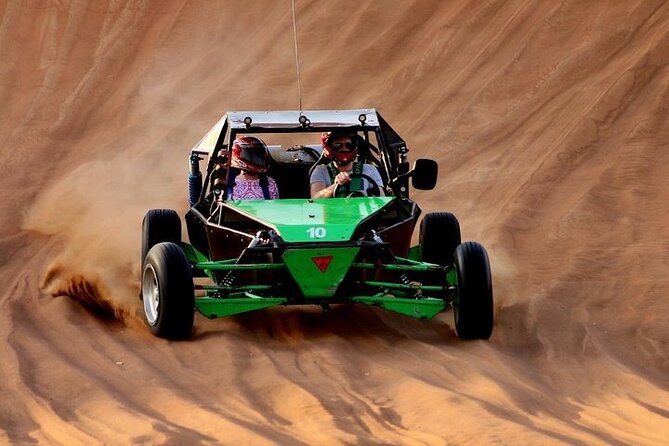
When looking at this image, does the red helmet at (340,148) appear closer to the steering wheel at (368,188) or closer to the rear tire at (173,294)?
the steering wheel at (368,188)

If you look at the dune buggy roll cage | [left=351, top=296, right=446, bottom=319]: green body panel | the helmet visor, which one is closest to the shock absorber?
the dune buggy roll cage

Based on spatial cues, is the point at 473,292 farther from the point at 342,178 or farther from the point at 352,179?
the point at 352,179

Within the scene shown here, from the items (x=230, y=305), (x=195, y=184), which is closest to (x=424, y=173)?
(x=230, y=305)

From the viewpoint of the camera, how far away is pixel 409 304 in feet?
35.5

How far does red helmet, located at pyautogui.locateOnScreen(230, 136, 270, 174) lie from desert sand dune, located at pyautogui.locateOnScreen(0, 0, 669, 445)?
1059mm

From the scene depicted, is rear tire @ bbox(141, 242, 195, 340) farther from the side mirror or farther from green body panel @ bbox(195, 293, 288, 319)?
the side mirror

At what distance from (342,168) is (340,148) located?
0.50ft

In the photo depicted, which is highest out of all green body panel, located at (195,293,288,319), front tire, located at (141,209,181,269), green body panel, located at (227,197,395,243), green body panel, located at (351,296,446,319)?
green body panel, located at (227,197,395,243)

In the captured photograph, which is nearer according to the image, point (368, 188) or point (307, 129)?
point (368, 188)

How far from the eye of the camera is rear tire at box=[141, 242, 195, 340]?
10477 millimetres

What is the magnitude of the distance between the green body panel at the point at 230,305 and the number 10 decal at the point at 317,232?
460 mm

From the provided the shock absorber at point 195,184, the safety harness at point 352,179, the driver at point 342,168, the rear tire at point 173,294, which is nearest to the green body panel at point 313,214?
the safety harness at point 352,179

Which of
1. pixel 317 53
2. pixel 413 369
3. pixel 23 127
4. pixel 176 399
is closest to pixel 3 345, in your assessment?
pixel 176 399

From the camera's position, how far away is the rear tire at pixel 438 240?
40.8 ft
